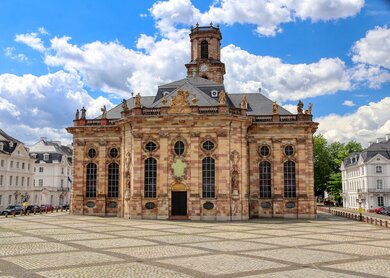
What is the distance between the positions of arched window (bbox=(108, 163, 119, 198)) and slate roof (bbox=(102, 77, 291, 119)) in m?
6.54

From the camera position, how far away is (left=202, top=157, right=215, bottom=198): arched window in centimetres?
4341

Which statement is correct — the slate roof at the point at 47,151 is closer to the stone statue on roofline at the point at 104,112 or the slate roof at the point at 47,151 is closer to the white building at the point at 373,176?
the stone statue on roofline at the point at 104,112

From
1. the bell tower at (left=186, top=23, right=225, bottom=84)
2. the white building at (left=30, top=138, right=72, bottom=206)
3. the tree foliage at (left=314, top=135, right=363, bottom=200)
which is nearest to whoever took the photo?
the bell tower at (left=186, top=23, right=225, bottom=84)

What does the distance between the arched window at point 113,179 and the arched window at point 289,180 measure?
19022 mm

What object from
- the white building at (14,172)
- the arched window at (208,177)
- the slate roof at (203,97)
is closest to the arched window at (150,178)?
the arched window at (208,177)

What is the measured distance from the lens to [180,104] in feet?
145

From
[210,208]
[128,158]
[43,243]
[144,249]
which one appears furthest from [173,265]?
[128,158]

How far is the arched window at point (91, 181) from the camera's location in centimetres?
5116

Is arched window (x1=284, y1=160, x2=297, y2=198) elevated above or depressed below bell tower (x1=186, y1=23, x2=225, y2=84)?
below

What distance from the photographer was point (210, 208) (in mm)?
43000

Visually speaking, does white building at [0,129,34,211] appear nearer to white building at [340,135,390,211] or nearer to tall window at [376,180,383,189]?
white building at [340,135,390,211]

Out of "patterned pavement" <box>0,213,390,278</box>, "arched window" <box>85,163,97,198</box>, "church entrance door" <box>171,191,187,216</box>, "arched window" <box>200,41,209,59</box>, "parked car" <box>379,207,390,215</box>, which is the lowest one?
"patterned pavement" <box>0,213,390,278</box>

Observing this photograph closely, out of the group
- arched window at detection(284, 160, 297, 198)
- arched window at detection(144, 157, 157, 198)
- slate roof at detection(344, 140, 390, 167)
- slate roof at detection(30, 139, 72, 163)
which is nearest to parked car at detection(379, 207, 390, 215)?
slate roof at detection(344, 140, 390, 167)

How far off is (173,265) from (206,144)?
2716cm
